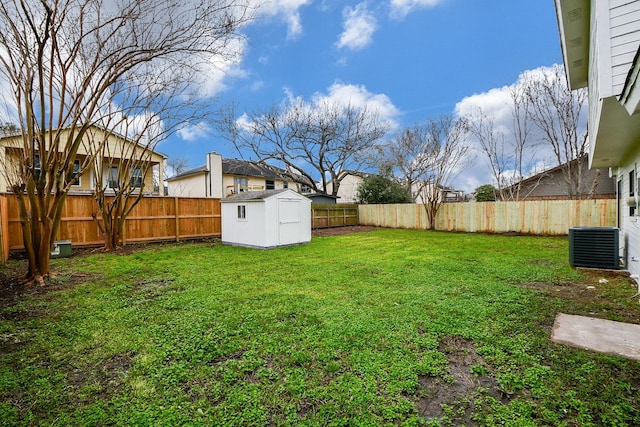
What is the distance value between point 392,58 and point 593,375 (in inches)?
500

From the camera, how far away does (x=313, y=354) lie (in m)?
2.53

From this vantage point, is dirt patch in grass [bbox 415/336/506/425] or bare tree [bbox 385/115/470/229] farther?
bare tree [bbox 385/115/470/229]

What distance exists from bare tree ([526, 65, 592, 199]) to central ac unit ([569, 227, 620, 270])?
361 inches

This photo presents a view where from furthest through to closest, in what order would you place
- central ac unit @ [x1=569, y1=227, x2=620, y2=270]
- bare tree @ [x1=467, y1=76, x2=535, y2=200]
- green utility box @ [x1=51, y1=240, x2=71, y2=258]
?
bare tree @ [x1=467, y1=76, x2=535, y2=200], green utility box @ [x1=51, y1=240, x2=71, y2=258], central ac unit @ [x1=569, y1=227, x2=620, y2=270]

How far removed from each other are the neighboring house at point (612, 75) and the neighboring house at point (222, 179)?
17.2 meters

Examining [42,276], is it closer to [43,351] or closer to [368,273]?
[43,351]

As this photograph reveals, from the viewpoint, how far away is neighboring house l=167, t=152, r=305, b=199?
1977 centimetres

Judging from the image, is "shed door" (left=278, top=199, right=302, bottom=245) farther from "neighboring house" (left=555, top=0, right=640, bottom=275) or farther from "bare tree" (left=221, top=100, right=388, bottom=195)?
"bare tree" (left=221, top=100, right=388, bottom=195)

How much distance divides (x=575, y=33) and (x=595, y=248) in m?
4.04

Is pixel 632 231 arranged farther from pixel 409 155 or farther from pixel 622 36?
pixel 409 155

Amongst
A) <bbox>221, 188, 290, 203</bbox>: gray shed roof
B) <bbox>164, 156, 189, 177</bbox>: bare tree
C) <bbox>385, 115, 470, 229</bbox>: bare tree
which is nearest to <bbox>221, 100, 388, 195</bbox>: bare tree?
<bbox>385, 115, 470, 229</bbox>: bare tree

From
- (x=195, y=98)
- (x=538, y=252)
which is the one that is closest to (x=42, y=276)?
(x=195, y=98)

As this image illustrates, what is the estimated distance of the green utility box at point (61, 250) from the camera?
7.61 m

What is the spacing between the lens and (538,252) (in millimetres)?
7957
